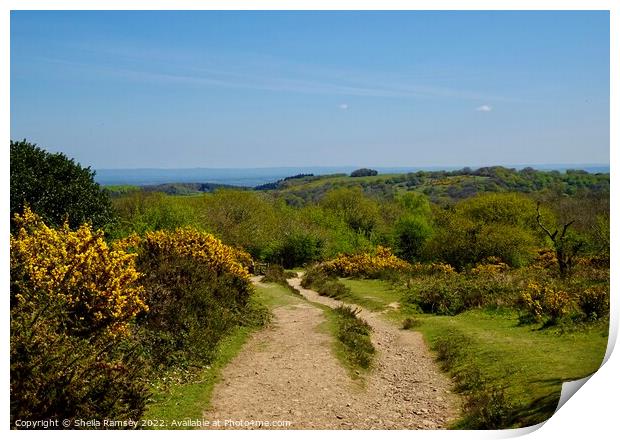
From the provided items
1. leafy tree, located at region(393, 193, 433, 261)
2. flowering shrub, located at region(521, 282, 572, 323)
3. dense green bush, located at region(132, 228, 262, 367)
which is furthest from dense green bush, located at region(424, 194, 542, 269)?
dense green bush, located at region(132, 228, 262, 367)

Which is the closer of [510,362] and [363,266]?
[510,362]

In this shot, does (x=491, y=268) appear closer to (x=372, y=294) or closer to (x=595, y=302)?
(x=372, y=294)

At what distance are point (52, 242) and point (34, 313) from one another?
176 cm

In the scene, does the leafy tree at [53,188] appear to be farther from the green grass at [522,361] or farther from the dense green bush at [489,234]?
the dense green bush at [489,234]

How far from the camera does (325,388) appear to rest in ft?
33.1

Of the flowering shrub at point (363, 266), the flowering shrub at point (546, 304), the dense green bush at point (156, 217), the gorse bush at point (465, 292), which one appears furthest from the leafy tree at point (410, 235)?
A: the flowering shrub at point (546, 304)

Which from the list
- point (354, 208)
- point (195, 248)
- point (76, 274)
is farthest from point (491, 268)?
point (354, 208)

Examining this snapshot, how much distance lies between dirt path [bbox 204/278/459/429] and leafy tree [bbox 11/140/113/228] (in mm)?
5926

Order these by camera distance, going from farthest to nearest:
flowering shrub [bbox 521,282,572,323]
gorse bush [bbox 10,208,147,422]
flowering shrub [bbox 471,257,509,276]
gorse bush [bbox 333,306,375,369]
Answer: flowering shrub [bbox 471,257,509,276] → flowering shrub [bbox 521,282,572,323] → gorse bush [bbox 333,306,375,369] → gorse bush [bbox 10,208,147,422]

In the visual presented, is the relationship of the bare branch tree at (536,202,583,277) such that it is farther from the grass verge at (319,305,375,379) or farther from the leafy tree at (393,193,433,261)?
the leafy tree at (393,193,433,261)

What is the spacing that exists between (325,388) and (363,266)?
22188 mm

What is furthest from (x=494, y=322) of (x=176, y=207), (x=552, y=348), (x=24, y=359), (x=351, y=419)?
(x=176, y=207)

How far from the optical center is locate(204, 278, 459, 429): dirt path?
28.4 feet

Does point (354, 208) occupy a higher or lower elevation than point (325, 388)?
higher
